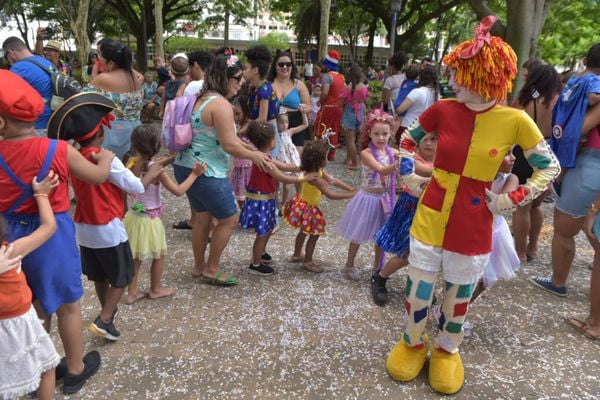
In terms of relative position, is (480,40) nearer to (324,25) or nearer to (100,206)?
(100,206)

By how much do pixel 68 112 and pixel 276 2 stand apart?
2592cm

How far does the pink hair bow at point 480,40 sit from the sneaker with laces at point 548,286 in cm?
268

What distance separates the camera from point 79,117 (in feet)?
7.39

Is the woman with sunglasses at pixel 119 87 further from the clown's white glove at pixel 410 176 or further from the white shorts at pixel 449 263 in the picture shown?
the white shorts at pixel 449 263

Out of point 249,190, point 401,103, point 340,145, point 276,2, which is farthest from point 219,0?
point 249,190

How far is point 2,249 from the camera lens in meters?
1.71

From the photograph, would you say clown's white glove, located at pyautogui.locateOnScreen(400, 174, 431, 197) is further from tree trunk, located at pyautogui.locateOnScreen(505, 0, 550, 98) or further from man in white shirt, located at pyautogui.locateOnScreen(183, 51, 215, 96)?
tree trunk, located at pyautogui.locateOnScreen(505, 0, 550, 98)

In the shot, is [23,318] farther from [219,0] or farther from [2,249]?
[219,0]

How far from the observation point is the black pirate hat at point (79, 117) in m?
2.20

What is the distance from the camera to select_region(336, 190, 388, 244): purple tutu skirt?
3.64 meters

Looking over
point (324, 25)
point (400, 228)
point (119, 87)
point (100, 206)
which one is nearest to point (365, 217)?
point (400, 228)

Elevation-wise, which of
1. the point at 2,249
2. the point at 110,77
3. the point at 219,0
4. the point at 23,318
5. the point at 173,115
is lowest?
the point at 23,318

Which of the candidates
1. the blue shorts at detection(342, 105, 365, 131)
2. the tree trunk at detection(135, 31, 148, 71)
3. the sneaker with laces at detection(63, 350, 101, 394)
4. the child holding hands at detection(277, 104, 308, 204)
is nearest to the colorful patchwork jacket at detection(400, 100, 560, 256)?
the sneaker with laces at detection(63, 350, 101, 394)

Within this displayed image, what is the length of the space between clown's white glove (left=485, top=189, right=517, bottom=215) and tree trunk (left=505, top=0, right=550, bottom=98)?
7.04 m
